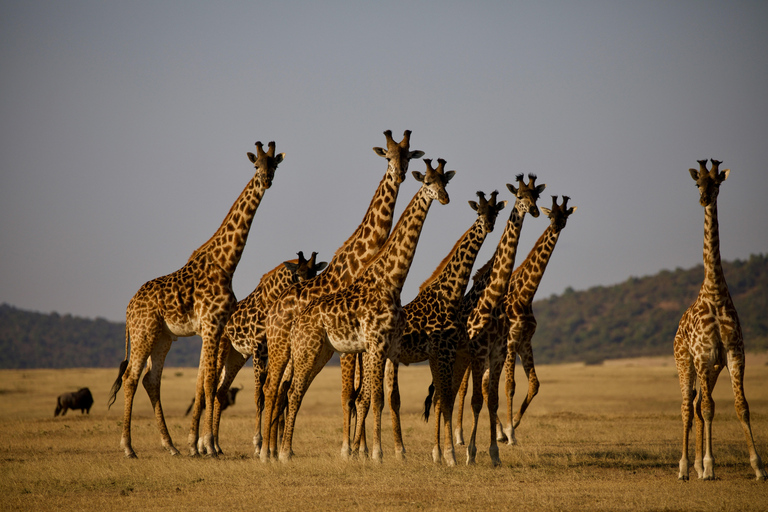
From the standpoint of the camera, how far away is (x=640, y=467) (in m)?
12.2

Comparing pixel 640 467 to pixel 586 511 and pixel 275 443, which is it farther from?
pixel 275 443

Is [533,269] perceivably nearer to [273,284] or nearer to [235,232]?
[273,284]

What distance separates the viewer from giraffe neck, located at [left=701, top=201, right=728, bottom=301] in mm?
11133

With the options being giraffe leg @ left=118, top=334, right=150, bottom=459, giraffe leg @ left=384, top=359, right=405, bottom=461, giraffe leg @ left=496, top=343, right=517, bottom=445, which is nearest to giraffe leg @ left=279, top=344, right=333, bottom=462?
giraffe leg @ left=384, top=359, right=405, bottom=461

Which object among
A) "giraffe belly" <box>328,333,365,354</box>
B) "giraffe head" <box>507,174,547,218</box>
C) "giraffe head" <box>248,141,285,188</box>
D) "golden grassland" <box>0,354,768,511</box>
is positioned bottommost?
"golden grassland" <box>0,354,768,511</box>

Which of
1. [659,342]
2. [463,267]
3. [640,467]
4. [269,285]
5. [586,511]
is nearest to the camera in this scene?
[586,511]

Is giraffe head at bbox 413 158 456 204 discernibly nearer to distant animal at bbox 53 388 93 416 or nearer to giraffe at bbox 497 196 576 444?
giraffe at bbox 497 196 576 444

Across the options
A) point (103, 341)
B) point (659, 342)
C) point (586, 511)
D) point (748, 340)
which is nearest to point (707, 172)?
point (586, 511)

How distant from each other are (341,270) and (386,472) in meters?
3.70

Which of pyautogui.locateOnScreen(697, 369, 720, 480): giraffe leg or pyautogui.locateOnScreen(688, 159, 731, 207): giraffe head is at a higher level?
pyautogui.locateOnScreen(688, 159, 731, 207): giraffe head


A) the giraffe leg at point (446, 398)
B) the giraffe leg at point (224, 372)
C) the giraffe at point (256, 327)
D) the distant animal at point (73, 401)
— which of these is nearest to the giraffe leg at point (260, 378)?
the giraffe at point (256, 327)

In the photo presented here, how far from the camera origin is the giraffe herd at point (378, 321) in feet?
36.8

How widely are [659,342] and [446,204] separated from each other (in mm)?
78772

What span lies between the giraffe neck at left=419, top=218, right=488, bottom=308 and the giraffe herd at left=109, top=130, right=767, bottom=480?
2cm
